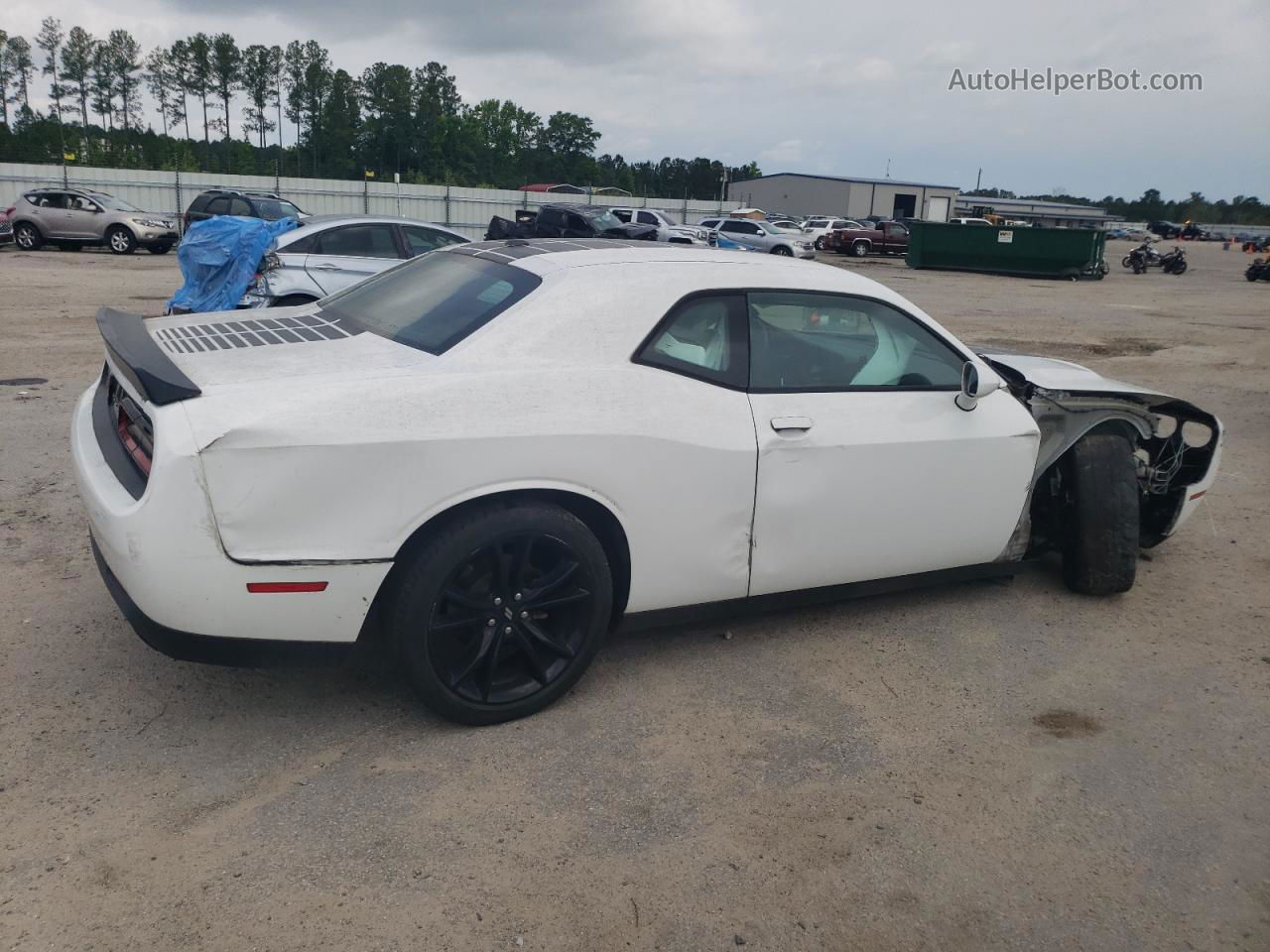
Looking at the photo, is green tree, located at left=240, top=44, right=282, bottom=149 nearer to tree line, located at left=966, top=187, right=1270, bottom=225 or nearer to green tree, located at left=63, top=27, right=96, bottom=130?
green tree, located at left=63, top=27, right=96, bottom=130

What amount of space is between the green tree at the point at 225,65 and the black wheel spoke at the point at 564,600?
105 metres

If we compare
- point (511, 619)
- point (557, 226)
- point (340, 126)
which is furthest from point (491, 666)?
point (340, 126)

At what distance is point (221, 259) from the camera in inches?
407

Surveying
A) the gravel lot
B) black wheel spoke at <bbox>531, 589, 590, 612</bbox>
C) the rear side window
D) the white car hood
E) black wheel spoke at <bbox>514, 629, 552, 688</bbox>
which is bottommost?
the gravel lot

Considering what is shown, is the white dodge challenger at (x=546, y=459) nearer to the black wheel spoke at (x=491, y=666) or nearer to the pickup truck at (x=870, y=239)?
the black wheel spoke at (x=491, y=666)

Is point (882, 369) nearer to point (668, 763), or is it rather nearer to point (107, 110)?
point (668, 763)

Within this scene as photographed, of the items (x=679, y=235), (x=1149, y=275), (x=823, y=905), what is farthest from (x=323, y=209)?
(x=823, y=905)

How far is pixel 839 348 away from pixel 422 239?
8.08m

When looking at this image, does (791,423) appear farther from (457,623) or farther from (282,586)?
(282,586)

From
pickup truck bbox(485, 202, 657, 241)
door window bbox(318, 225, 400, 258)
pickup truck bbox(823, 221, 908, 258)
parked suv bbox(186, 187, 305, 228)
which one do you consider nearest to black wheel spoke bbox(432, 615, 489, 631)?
door window bbox(318, 225, 400, 258)

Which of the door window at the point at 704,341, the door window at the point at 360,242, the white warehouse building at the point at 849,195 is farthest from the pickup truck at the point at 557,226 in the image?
the white warehouse building at the point at 849,195

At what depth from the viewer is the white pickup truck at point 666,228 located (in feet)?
85.7

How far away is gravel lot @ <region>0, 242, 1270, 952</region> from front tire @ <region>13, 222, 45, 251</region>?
23.0m

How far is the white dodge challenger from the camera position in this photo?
2906mm
